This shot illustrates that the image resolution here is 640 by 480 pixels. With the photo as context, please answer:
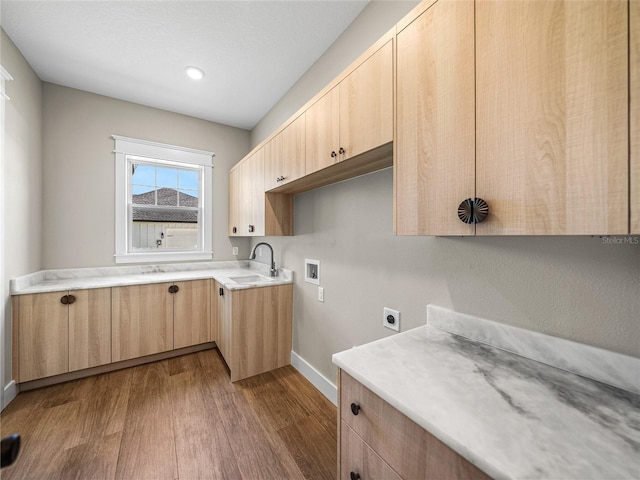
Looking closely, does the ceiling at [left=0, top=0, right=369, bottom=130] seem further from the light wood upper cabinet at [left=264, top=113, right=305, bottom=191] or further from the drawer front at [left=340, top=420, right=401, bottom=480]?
the drawer front at [left=340, top=420, right=401, bottom=480]

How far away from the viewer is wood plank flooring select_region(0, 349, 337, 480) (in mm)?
1423

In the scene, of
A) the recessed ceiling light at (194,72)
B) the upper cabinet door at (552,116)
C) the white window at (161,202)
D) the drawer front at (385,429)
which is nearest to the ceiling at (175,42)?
the recessed ceiling light at (194,72)

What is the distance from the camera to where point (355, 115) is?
1298mm

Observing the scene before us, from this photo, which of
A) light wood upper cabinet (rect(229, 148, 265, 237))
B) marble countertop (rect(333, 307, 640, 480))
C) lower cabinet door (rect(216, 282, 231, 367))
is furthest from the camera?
light wood upper cabinet (rect(229, 148, 265, 237))

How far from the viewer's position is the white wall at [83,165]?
2584mm

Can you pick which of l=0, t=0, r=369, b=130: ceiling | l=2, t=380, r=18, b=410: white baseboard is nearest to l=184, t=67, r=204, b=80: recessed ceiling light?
l=0, t=0, r=369, b=130: ceiling

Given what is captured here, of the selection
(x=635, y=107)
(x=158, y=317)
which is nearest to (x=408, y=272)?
(x=635, y=107)

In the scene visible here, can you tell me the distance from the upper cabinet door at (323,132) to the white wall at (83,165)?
2.45m

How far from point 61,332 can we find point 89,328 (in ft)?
0.61

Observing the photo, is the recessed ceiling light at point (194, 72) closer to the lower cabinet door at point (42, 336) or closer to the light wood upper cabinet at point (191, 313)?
the light wood upper cabinet at point (191, 313)

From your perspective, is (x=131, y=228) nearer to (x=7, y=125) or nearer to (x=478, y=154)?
(x=7, y=125)

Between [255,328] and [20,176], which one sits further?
[255,328]

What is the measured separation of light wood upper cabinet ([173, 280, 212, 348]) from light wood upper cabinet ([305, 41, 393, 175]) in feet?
6.75

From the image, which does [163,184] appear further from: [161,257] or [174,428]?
[174,428]
